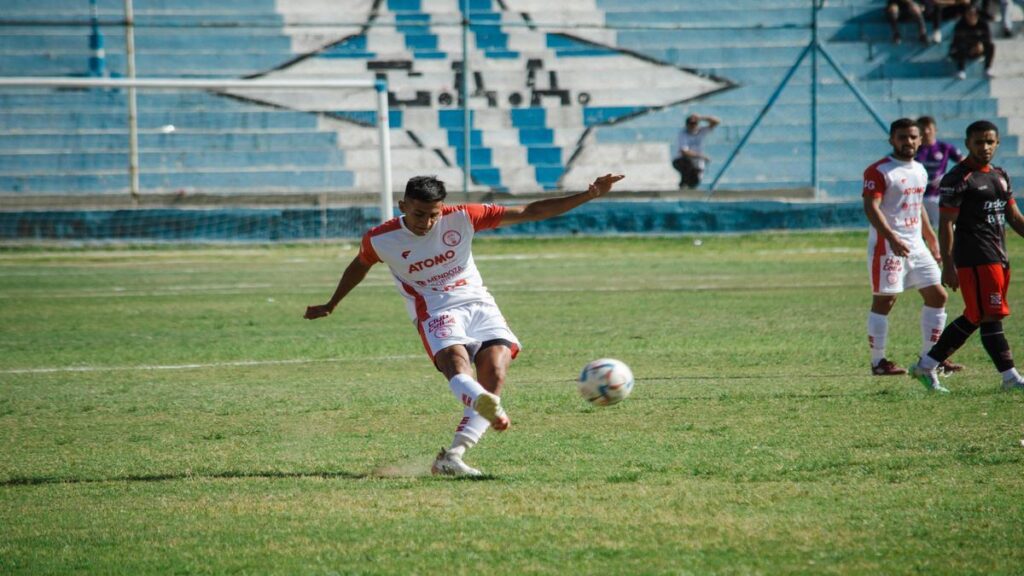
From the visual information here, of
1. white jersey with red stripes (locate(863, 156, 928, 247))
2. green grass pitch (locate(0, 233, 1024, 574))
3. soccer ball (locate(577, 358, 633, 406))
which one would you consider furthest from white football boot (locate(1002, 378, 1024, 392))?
soccer ball (locate(577, 358, 633, 406))

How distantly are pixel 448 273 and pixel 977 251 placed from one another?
13.7 feet

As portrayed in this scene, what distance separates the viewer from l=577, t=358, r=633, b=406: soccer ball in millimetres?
6781

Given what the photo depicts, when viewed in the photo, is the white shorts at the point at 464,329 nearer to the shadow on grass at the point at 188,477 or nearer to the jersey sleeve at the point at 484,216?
the jersey sleeve at the point at 484,216

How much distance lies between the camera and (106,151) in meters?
27.3

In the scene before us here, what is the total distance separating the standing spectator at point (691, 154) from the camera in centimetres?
2627

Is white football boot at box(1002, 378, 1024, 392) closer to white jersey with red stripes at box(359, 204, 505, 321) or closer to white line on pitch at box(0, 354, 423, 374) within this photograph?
white jersey with red stripes at box(359, 204, 505, 321)

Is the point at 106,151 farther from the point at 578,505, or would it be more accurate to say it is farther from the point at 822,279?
the point at 578,505

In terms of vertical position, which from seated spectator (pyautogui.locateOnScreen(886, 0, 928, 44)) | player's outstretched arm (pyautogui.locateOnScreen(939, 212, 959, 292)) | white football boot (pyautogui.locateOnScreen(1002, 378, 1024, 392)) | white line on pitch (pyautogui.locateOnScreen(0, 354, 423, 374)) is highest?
seated spectator (pyautogui.locateOnScreen(886, 0, 928, 44))

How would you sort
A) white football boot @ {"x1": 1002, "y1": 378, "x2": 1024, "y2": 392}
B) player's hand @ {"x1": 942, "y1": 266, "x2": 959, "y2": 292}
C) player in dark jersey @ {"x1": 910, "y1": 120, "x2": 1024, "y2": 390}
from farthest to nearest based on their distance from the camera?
player's hand @ {"x1": 942, "y1": 266, "x2": 959, "y2": 292}
player in dark jersey @ {"x1": 910, "y1": 120, "x2": 1024, "y2": 390}
white football boot @ {"x1": 1002, "y1": 378, "x2": 1024, "y2": 392}

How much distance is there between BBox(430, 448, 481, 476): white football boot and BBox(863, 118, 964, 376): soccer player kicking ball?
4.56 meters

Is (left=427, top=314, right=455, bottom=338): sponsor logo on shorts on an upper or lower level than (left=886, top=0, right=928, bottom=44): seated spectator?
lower

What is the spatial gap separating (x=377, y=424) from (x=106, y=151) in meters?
21.1

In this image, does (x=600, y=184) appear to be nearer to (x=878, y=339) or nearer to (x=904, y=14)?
(x=878, y=339)

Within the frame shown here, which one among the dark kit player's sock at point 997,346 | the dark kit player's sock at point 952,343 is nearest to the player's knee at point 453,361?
the dark kit player's sock at point 952,343
